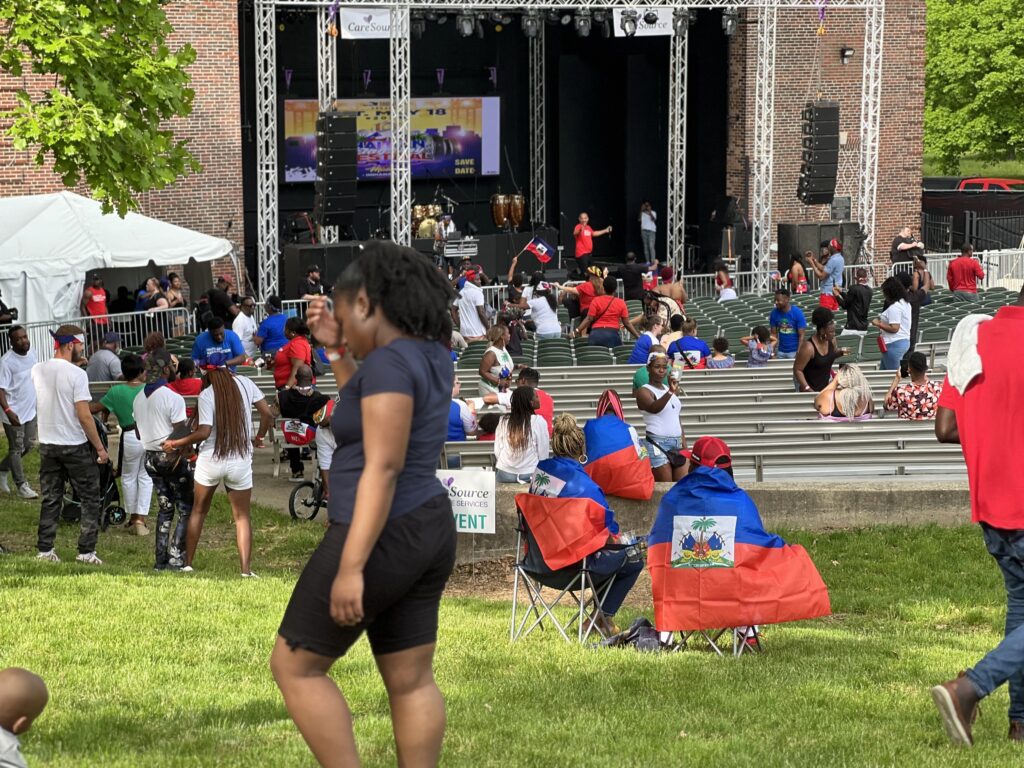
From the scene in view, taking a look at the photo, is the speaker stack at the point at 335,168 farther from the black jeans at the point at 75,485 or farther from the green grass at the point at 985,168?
the green grass at the point at 985,168

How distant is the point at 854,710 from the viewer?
657 centimetres

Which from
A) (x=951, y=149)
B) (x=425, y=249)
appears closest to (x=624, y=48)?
(x=425, y=249)

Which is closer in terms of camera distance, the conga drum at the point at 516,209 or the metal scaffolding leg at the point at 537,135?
the conga drum at the point at 516,209

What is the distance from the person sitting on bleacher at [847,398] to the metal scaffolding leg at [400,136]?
15.4 metres

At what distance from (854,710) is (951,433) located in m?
1.27

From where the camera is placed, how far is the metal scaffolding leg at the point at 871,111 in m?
32.5

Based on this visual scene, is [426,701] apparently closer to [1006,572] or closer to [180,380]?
[1006,572]

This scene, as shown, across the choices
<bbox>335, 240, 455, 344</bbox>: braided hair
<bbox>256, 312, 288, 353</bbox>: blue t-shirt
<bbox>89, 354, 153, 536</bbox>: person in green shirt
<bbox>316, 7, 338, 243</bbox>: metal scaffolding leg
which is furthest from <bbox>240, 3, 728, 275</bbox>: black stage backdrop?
<bbox>335, 240, 455, 344</bbox>: braided hair

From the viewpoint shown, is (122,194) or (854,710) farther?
(122,194)

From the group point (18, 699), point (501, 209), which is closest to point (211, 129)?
point (501, 209)

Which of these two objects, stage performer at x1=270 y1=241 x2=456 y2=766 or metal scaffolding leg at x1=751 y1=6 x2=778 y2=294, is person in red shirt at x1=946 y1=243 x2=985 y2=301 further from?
stage performer at x1=270 y1=241 x2=456 y2=766

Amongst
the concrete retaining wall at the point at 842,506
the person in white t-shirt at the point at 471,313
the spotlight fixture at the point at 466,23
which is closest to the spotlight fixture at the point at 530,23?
the spotlight fixture at the point at 466,23

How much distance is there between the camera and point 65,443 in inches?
450

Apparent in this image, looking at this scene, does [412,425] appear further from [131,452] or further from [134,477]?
[134,477]
